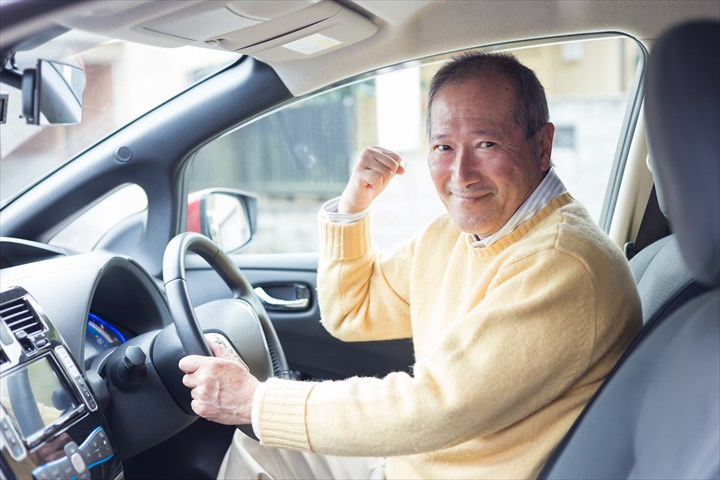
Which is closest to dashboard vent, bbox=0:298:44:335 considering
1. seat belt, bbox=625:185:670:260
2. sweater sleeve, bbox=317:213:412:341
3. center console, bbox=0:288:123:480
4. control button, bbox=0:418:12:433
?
center console, bbox=0:288:123:480

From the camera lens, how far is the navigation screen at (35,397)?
131 cm

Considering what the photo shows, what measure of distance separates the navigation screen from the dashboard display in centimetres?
35

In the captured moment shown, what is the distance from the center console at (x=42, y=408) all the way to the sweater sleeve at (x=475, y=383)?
0.31 meters

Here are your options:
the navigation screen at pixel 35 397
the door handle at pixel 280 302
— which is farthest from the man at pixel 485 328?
the door handle at pixel 280 302

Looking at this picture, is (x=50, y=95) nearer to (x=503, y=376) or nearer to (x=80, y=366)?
(x=80, y=366)

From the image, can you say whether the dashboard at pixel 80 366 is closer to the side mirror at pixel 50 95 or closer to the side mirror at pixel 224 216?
the side mirror at pixel 50 95

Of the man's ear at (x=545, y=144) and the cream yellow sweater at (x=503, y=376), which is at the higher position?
the man's ear at (x=545, y=144)

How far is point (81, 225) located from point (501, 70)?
131 centimetres

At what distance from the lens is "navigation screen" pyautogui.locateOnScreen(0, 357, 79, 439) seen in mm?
1307

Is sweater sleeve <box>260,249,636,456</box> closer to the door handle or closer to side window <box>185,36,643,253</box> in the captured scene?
the door handle

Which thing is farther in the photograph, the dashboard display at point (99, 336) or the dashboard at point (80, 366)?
the dashboard display at point (99, 336)

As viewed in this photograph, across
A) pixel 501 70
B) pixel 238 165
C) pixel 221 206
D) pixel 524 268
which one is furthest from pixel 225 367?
pixel 238 165

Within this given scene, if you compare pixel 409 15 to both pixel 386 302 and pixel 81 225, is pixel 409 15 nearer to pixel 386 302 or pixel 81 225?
pixel 386 302

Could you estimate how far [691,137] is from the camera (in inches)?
38.9
